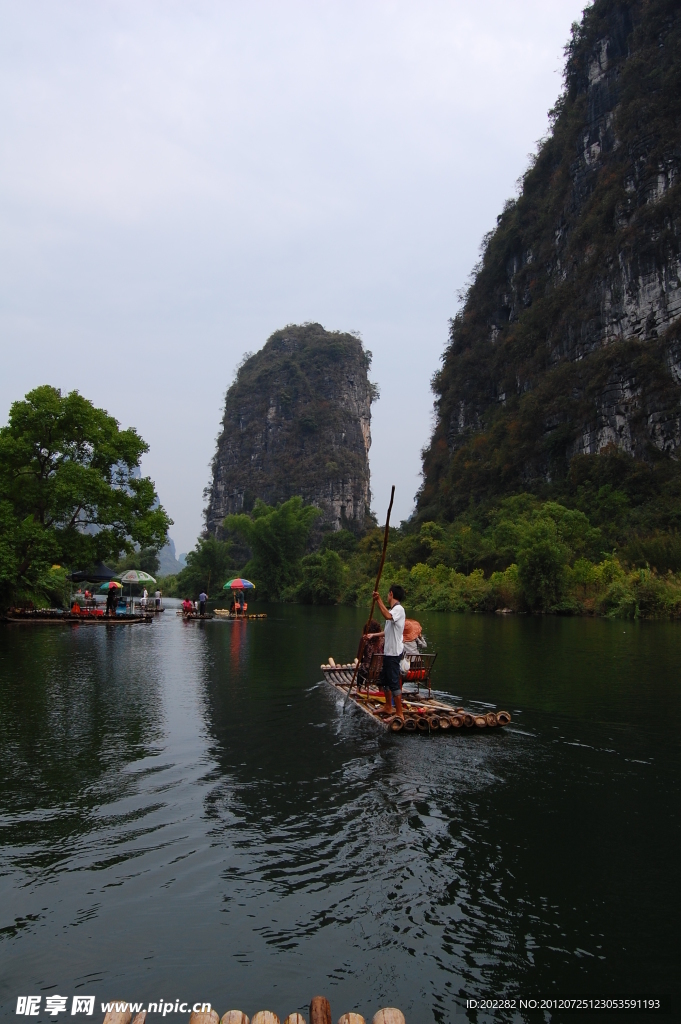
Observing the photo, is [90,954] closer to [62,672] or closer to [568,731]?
[568,731]

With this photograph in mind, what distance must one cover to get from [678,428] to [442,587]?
1812cm

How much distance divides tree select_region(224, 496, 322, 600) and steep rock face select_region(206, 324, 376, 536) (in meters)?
45.4

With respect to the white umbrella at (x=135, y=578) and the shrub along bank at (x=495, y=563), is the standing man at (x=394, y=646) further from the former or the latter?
the white umbrella at (x=135, y=578)

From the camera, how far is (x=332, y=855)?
5.20 meters

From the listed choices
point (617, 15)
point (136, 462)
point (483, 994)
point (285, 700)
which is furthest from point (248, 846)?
point (617, 15)

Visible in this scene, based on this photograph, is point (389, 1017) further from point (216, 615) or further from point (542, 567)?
point (216, 615)

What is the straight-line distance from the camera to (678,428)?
4478cm

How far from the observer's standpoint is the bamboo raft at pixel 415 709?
29.1ft

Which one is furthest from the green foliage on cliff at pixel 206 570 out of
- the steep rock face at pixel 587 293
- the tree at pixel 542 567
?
the tree at pixel 542 567

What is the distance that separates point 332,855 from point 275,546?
5746cm

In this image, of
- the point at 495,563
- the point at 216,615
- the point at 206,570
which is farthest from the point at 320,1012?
the point at 206,570

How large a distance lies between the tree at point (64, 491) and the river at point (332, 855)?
48.0ft

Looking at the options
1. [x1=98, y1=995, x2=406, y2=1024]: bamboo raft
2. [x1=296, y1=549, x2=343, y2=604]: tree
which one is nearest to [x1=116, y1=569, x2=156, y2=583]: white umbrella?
[x1=296, y1=549, x2=343, y2=604]: tree

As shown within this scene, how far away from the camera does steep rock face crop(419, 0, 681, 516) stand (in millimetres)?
49062
